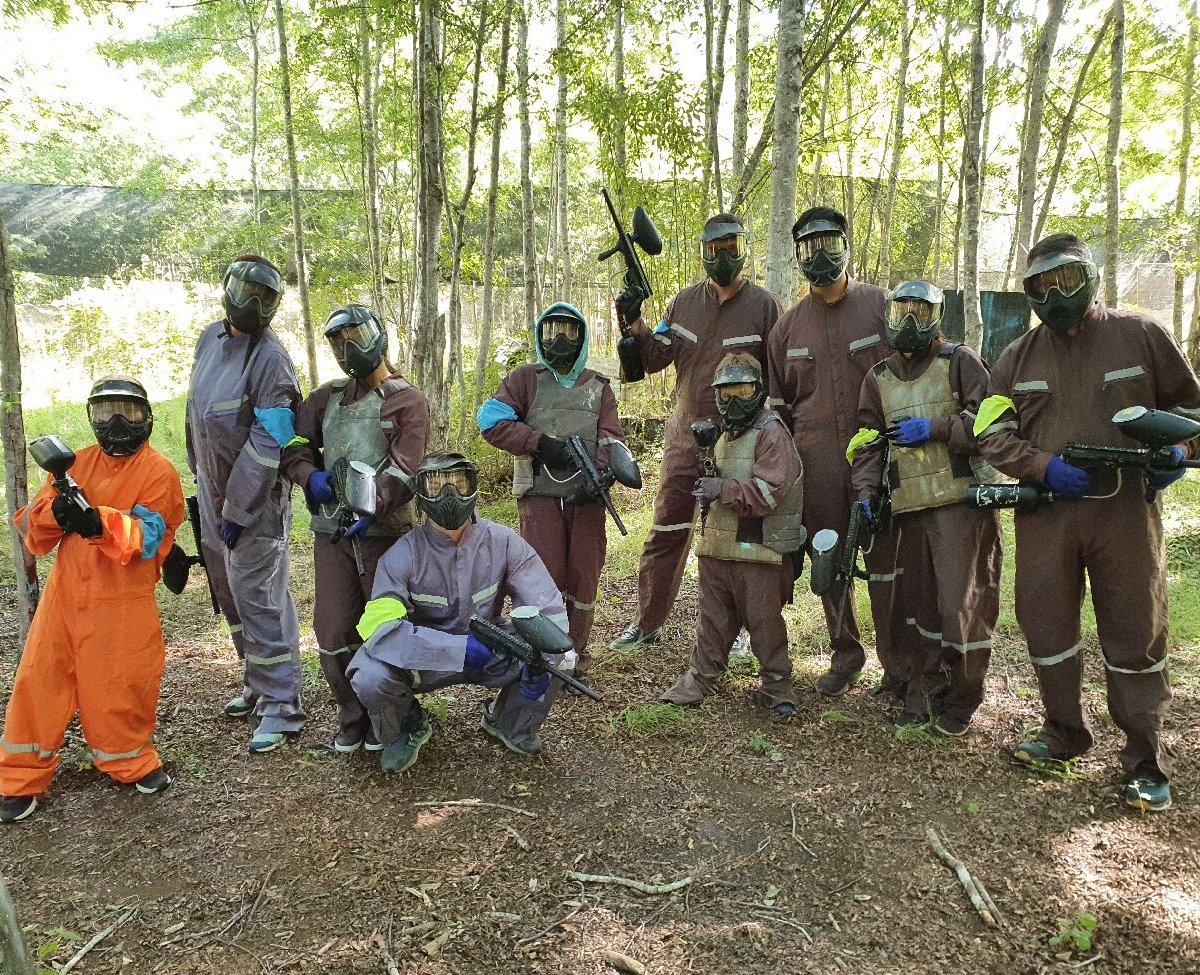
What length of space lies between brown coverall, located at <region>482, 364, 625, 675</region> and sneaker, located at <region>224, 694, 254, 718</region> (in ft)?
6.18

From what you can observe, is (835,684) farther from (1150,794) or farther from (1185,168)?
(1185,168)

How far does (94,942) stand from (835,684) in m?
3.65

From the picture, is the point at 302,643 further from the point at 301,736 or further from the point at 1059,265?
the point at 1059,265

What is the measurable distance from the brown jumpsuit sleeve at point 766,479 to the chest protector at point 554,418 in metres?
0.88

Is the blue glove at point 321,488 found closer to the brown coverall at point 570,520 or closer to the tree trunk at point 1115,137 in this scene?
the brown coverall at point 570,520

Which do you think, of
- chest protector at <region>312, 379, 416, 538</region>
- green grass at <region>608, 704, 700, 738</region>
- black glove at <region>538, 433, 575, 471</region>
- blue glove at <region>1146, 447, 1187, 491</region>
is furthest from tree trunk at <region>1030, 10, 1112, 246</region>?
chest protector at <region>312, 379, 416, 538</region>

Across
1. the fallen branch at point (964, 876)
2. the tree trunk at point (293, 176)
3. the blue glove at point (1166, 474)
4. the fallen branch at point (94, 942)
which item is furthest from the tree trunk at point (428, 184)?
the tree trunk at point (293, 176)

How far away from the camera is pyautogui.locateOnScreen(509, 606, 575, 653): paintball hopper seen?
11.4 feet

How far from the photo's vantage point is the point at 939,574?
13.0 ft

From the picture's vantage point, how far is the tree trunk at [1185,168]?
38.7ft

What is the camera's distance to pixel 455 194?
14.3m

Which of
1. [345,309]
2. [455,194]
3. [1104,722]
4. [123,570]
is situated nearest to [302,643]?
[123,570]

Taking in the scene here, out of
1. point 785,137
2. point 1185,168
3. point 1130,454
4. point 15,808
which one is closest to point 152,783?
point 15,808

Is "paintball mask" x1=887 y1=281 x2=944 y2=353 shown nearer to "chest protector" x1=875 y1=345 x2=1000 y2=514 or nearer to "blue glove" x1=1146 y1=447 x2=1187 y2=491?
"chest protector" x1=875 y1=345 x2=1000 y2=514
